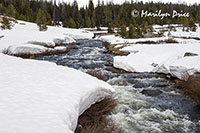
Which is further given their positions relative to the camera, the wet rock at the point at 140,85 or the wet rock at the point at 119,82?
the wet rock at the point at 119,82

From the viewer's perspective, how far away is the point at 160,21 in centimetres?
6044

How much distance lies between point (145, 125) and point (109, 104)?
137cm

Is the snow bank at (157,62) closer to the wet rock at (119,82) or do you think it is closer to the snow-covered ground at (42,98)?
the wet rock at (119,82)

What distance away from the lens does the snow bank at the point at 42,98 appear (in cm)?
263

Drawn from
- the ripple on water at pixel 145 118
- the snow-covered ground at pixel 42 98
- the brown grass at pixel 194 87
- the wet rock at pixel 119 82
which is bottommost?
the ripple on water at pixel 145 118

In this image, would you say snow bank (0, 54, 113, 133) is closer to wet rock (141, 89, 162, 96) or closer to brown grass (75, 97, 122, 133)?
brown grass (75, 97, 122, 133)

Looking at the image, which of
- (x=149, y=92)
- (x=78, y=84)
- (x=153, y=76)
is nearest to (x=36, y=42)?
(x=153, y=76)

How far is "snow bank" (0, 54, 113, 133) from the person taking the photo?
2631mm

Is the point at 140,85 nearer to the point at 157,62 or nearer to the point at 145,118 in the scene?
the point at 157,62

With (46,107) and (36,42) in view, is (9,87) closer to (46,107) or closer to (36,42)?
(46,107)

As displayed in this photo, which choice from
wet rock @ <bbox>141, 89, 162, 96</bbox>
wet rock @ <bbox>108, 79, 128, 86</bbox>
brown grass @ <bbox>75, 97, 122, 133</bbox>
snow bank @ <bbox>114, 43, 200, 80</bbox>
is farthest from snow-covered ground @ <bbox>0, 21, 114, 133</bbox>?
snow bank @ <bbox>114, 43, 200, 80</bbox>

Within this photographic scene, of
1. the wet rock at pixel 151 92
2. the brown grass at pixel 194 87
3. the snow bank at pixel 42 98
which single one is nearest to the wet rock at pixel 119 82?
the wet rock at pixel 151 92

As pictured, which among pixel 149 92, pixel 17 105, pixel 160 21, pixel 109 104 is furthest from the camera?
pixel 160 21

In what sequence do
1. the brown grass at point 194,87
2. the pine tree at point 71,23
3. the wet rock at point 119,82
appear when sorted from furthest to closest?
the pine tree at point 71,23 → the wet rock at point 119,82 → the brown grass at point 194,87
